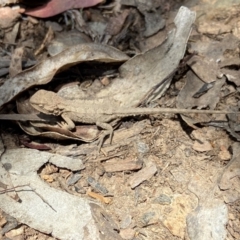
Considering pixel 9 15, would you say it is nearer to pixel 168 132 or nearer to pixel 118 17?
pixel 118 17

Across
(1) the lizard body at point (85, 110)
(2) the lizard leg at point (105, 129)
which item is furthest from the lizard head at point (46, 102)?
(2) the lizard leg at point (105, 129)

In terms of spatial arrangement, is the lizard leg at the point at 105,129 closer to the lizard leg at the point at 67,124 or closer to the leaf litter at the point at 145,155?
the leaf litter at the point at 145,155

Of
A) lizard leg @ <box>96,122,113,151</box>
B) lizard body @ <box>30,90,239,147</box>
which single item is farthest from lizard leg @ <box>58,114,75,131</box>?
lizard leg @ <box>96,122,113,151</box>

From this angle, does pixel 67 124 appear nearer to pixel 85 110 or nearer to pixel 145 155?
pixel 85 110

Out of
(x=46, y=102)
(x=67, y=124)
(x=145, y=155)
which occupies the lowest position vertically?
(x=145, y=155)

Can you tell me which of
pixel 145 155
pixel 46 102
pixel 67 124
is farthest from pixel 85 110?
pixel 145 155
